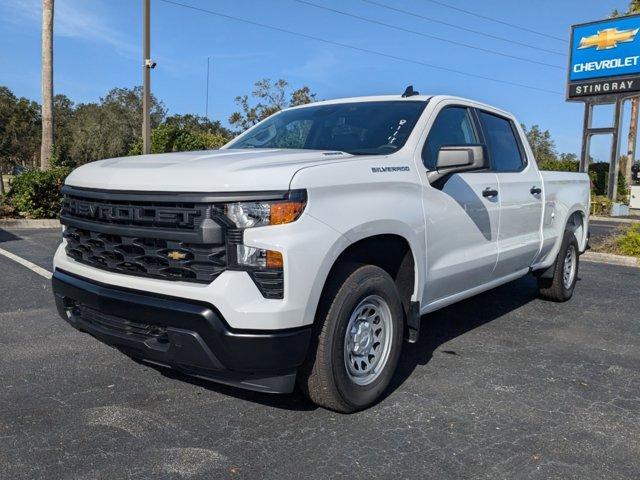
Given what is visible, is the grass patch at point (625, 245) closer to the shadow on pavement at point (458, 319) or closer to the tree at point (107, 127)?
the shadow on pavement at point (458, 319)

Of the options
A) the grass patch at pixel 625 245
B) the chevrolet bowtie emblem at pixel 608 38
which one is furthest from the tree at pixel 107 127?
the grass patch at pixel 625 245

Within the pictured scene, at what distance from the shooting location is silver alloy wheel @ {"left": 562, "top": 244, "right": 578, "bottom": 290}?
258 inches

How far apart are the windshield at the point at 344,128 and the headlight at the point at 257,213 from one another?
1.19 metres

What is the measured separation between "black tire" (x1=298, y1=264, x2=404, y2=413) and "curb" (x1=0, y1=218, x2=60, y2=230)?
11368mm

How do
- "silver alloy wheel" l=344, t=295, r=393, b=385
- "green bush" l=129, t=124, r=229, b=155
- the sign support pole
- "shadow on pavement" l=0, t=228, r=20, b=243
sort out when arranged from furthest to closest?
the sign support pole < "green bush" l=129, t=124, r=229, b=155 < "shadow on pavement" l=0, t=228, r=20, b=243 < "silver alloy wheel" l=344, t=295, r=393, b=385

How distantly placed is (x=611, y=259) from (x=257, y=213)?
849 centimetres

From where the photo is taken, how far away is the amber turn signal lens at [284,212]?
2906 millimetres

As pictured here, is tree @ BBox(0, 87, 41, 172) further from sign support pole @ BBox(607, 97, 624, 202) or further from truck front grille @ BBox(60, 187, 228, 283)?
truck front grille @ BBox(60, 187, 228, 283)

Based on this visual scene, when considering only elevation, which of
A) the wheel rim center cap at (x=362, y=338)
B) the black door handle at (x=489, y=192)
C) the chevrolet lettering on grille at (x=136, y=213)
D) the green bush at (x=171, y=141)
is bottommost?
the wheel rim center cap at (x=362, y=338)

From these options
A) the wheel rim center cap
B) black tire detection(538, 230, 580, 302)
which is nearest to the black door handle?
the wheel rim center cap

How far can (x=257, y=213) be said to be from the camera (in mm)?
2914

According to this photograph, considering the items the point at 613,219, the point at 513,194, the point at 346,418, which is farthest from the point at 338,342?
the point at 613,219

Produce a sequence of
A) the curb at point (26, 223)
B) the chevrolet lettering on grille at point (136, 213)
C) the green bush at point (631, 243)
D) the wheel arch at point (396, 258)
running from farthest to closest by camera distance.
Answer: the curb at point (26, 223) < the green bush at point (631, 243) < the wheel arch at point (396, 258) < the chevrolet lettering on grille at point (136, 213)

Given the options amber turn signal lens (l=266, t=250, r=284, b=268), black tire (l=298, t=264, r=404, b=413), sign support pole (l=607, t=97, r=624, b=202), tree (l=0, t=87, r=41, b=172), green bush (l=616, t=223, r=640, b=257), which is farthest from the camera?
tree (l=0, t=87, r=41, b=172)
